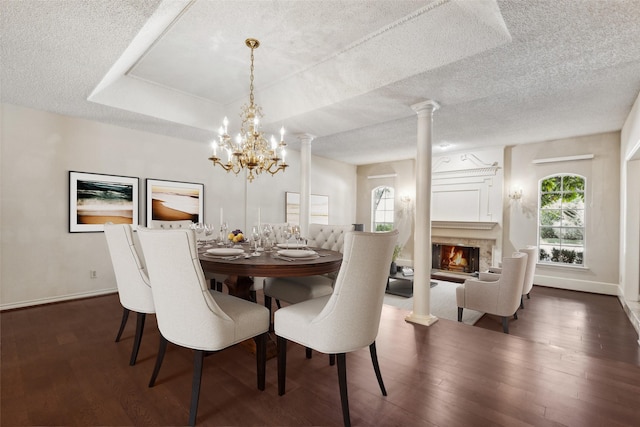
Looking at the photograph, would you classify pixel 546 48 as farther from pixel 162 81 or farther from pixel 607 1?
pixel 162 81

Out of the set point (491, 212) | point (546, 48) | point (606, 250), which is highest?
point (546, 48)

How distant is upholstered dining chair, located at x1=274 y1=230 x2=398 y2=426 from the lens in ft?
5.23

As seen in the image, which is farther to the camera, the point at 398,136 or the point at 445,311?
the point at 398,136

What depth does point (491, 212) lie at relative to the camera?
20.1 feet

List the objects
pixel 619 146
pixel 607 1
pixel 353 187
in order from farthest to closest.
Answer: pixel 353 187 → pixel 619 146 → pixel 607 1

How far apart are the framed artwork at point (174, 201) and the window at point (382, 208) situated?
4.67m

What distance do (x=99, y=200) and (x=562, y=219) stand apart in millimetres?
7663

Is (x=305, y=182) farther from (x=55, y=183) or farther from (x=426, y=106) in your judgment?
(x=55, y=183)

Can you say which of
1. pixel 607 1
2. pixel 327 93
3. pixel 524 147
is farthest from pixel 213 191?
pixel 524 147

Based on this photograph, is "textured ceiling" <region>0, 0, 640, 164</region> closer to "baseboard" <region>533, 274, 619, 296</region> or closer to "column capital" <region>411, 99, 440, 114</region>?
"column capital" <region>411, 99, 440, 114</region>

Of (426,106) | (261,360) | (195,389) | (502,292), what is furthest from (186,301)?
(502,292)

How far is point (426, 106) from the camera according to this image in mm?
3371

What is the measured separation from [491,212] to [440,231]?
1154 mm

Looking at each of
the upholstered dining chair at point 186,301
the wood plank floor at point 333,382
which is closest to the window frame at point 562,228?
the wood plank floor at point 333,382
